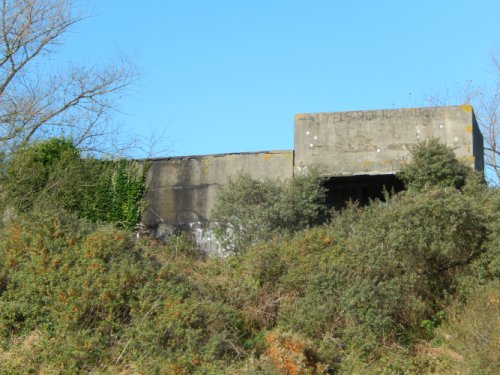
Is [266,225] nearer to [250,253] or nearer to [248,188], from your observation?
[248,188]

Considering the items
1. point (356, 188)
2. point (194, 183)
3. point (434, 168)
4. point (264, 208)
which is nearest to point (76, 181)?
point (194, 183)

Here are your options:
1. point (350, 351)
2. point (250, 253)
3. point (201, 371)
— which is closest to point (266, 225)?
point (250, 253)

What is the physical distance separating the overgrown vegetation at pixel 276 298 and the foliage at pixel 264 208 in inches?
32.2

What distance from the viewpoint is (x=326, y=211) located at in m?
14.6

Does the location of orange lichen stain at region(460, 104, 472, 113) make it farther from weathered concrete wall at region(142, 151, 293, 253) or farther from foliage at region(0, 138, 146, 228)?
foliage at region(0, 138, 146, 228)

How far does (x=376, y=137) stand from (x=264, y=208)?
114 inches

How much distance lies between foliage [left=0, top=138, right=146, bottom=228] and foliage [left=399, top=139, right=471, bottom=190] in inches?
238

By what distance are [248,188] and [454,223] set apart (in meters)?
4.45

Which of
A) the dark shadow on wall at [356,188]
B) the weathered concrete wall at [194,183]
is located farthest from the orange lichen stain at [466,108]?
the weathered concrete wall at [194,183]

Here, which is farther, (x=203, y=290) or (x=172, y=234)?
(x=172, y=234)

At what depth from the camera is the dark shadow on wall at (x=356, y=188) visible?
15438mm

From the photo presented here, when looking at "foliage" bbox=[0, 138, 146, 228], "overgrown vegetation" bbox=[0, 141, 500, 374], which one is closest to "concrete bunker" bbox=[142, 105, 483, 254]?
"foliage" bbox=[0, 138, 146, 228]

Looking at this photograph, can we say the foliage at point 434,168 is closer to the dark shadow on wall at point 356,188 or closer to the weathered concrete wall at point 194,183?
the dark shadow on wall at point 356,188

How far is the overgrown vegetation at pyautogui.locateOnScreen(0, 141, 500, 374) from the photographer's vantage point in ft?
29.5
